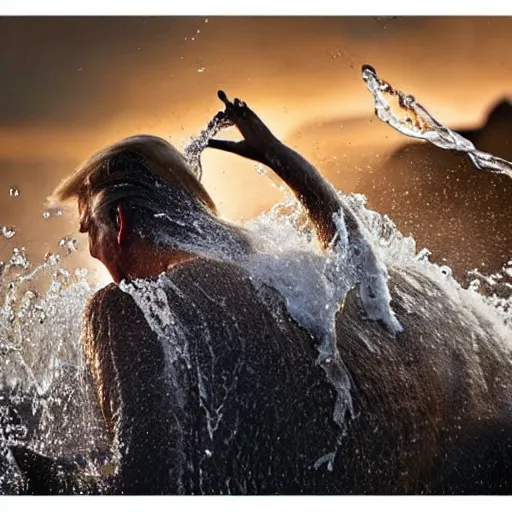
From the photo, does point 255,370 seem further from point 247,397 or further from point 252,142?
point 252,142

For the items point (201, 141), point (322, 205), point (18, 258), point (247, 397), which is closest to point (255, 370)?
point (247, 397)

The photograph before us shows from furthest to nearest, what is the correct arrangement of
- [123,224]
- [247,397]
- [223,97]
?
[223,97], [123,224], [247,397]

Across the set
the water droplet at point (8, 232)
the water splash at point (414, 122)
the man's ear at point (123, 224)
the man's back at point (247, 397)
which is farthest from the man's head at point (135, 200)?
the water splash at point (414, 122)

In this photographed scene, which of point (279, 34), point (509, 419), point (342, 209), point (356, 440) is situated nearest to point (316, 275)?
point (342, 209)

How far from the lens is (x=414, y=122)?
1.73 meters

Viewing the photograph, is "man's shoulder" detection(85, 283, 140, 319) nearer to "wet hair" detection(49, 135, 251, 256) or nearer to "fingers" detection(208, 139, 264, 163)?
"wet hair" detection(49, 135, 251, 256)

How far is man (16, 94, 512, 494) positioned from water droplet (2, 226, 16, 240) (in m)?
0.26

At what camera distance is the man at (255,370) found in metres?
1.24

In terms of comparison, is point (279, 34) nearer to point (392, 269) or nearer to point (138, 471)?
point (392, 269)

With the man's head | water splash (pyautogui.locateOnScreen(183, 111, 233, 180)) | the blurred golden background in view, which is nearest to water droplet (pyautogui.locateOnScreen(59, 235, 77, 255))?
the blurred golden background

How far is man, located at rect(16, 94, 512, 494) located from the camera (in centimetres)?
124

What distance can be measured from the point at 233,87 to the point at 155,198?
1.28 feet

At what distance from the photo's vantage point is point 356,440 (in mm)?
1278

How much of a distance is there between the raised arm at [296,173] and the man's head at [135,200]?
10cm
